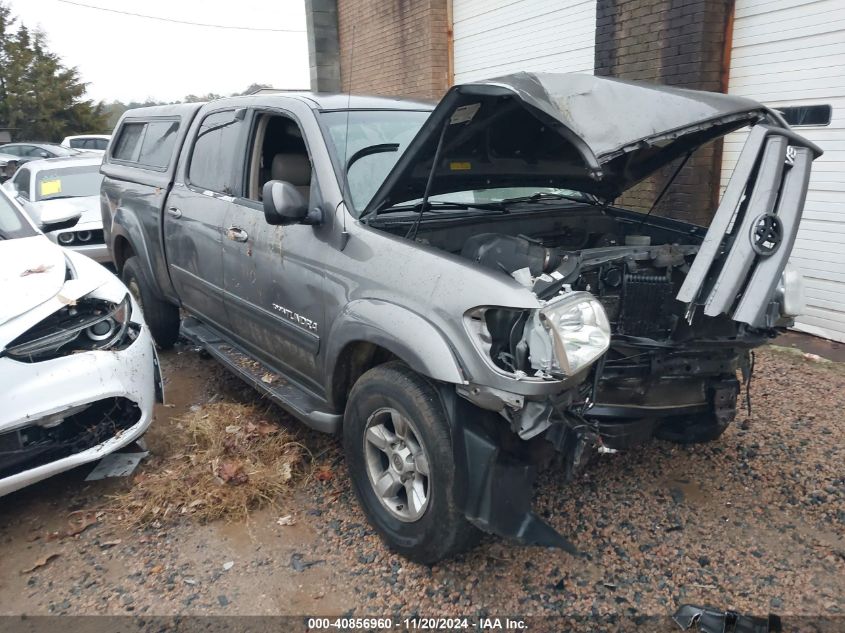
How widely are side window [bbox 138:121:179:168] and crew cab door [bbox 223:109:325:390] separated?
1271 millimetres

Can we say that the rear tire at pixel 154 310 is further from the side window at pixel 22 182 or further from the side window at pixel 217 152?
the side window at pixel 22 182

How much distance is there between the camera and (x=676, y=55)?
20.4ft

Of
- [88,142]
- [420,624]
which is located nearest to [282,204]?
[420,624]

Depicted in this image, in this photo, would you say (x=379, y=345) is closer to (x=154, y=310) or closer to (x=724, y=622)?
(x=724, y=622)

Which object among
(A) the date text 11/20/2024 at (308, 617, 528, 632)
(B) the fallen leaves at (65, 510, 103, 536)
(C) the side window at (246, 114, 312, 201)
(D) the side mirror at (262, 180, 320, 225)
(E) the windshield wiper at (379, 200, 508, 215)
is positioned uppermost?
(C) the side window at (246, 114, 312, 201)

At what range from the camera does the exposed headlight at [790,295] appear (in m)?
2.77

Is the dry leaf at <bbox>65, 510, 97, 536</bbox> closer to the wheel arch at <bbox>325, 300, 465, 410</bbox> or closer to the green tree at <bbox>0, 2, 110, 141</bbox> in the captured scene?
the wheel arch at <bbox>325, 300, 465, 410</bbox>

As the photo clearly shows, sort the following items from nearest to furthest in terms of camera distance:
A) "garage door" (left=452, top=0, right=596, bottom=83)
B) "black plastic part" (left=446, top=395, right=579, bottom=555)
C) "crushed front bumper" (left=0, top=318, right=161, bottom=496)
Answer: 1. "black plastic part" (left=446, top=395, right=579, bottom=555)
2. "crushed front bumper" (left=0, top=318, right=161, bottom=496)
3. "garage door" (left=452, top=0, right=596, bottom=83)

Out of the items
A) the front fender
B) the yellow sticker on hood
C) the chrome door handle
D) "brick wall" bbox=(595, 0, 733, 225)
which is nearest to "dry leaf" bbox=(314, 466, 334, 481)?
the front fender

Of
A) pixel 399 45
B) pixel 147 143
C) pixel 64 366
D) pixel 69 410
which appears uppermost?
pixel 399 45

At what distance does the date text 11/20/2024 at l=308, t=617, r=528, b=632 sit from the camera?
2.47 meters

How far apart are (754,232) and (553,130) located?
2.87 ft

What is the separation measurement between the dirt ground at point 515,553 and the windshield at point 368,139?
1.57 meters

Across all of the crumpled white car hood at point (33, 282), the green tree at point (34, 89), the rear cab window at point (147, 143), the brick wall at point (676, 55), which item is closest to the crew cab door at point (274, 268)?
the crumpled white car hood at point (33, 282)
